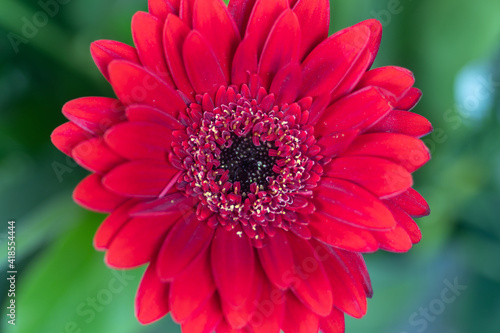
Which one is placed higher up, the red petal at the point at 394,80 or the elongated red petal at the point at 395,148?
the red petal at the point at 394,80

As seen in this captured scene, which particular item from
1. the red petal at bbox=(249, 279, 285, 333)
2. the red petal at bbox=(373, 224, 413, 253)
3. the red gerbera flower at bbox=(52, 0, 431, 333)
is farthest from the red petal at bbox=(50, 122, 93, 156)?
the red petal at bbox=(373, 224, 413, 253)

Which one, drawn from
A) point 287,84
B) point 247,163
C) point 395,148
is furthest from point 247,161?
point 395,148

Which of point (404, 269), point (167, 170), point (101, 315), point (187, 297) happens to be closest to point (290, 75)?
point (167, 170)

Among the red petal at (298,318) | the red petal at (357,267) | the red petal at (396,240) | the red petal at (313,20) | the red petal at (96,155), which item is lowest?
the red petal at (298,318)

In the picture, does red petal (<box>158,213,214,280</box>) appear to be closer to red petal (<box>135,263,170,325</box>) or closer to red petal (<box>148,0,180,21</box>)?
red petal (<box>135,263,170,325</box>)

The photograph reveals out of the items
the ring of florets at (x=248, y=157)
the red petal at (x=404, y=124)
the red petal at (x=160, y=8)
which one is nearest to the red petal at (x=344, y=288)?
the ring of florets at (x=248, y=157)

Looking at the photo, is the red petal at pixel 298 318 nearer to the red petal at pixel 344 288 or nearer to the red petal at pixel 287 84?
the red petal at pixel 344 288

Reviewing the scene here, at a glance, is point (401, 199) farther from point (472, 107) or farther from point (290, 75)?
point (472, 107)
